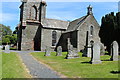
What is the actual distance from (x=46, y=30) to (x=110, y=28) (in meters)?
16.1

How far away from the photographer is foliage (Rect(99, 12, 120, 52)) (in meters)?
19.3

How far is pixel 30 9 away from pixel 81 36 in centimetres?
1480

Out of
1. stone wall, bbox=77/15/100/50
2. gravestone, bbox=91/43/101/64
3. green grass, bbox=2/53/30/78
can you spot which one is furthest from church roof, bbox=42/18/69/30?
green grass, bbox=2/53/30/78

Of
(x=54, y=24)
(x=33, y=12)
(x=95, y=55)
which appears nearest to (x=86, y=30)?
(x=54, y=24)

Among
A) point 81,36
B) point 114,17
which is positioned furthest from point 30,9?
point 114,17

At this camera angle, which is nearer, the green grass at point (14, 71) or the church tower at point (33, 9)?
the green grass at point (14, 71)

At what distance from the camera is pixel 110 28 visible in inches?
798

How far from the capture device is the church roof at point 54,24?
33.2m

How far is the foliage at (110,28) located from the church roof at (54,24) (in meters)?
14.0

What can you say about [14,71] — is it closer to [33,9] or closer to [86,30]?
[86,30]

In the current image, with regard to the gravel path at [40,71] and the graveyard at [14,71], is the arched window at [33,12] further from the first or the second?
the gravel path at [40,71]

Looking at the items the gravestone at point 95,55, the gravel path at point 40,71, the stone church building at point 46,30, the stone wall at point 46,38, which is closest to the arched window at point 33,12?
the stone church building at point 46,30

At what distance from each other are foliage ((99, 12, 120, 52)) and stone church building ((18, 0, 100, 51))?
26.6 ft

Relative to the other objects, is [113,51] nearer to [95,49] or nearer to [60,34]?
[95,49]
